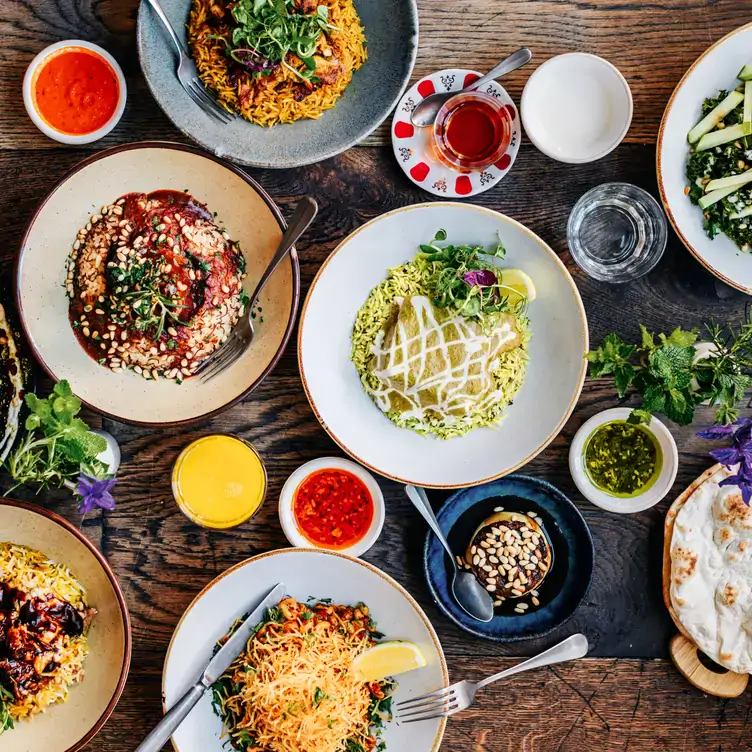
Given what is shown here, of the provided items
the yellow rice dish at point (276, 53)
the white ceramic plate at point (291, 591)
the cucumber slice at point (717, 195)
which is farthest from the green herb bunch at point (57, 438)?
the cucumber slice at point (717, 195)

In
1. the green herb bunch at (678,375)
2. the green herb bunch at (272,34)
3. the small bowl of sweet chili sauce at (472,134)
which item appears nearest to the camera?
the green herb bunch at (272,34)

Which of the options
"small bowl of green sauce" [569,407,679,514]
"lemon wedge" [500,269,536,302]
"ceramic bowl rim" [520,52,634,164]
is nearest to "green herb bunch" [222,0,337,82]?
"ceramic bowl rim" [520,52,634,164]

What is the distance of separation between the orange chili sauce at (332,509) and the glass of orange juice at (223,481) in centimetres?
18

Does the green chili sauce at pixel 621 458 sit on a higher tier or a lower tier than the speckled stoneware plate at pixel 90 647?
higher

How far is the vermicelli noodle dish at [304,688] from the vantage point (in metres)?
2.58

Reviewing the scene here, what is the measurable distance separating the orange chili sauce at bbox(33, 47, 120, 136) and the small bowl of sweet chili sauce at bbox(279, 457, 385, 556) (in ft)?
5.05

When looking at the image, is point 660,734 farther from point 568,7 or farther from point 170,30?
point 170,30

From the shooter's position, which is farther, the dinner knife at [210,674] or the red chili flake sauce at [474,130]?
the red chili flake sauce at [474,130]

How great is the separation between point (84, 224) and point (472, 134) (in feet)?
4.93

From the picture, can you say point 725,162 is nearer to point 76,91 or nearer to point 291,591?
point 291,591

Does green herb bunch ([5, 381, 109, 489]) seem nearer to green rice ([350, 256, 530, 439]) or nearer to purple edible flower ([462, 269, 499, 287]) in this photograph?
green rice ([350, 256, 530, 439])

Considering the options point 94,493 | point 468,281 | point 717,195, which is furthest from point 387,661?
point 717,195

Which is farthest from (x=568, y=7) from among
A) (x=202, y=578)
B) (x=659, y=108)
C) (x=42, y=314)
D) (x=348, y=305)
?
(x=202, y=578)

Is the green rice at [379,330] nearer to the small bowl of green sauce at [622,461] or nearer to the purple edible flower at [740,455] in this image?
the small bowl of green sauce at [622,461]
